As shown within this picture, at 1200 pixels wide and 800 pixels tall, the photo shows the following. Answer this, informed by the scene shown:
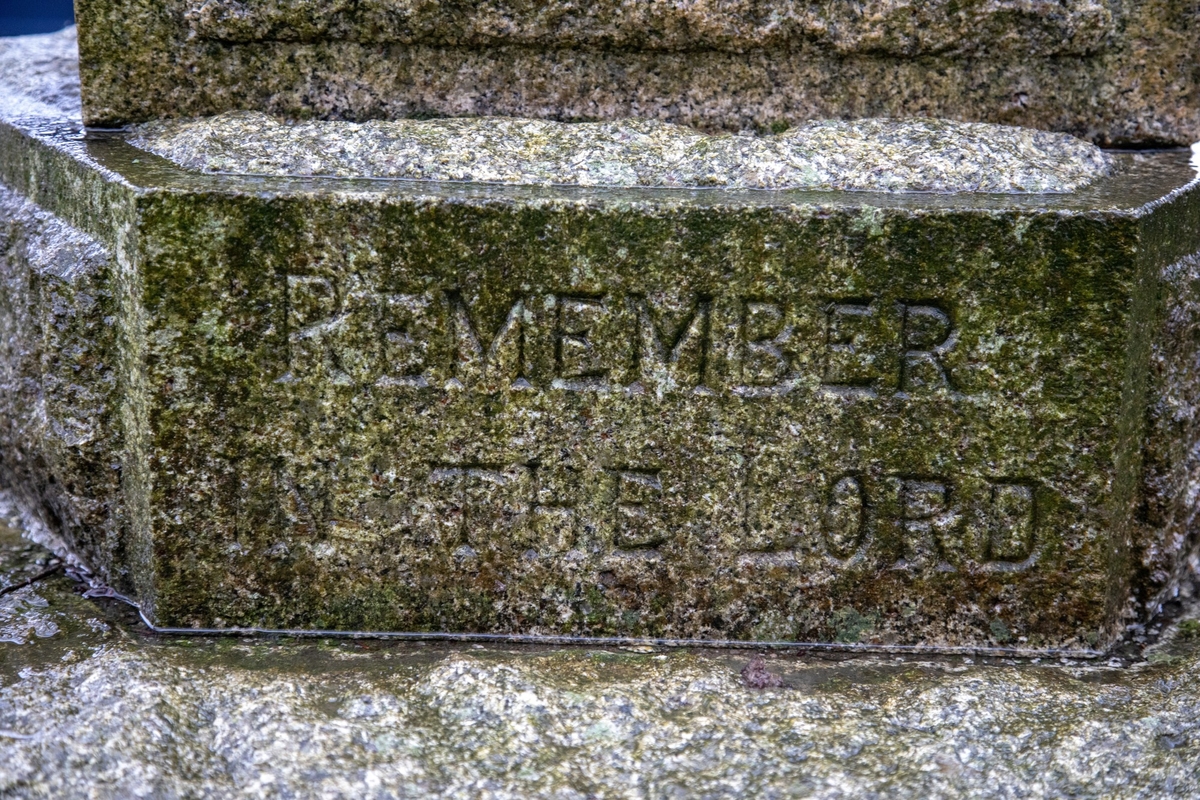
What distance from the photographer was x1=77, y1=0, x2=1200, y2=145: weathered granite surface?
2.09 meters

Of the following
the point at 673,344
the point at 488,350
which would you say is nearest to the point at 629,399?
the point at 673,344

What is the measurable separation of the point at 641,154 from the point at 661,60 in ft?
0.82

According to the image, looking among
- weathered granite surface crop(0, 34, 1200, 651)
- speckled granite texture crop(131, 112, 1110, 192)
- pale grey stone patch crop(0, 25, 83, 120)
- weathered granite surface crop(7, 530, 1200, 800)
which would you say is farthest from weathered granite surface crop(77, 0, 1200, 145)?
weathered granite surface crop(7, 530, 1200, 800)

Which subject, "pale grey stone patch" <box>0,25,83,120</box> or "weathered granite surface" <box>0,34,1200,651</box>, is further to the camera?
"pale grey stone patch" <box>0,25,83,120</box>

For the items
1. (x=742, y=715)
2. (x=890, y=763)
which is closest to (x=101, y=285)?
(x=742, y=715)

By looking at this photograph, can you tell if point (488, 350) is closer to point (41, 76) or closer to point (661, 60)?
point (661, 60)

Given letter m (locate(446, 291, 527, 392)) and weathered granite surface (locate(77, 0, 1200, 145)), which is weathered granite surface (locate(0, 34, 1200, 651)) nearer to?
letter m (locate(446, 291, 527, 392))

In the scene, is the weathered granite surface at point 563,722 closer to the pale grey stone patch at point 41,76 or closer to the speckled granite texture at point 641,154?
the speckled granite texture at point 641,154

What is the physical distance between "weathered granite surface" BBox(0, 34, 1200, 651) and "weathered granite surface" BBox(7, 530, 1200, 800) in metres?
0.10

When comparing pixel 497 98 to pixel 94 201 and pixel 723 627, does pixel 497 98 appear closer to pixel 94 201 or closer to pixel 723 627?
pixel 94 201

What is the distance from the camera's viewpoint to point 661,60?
2.14m

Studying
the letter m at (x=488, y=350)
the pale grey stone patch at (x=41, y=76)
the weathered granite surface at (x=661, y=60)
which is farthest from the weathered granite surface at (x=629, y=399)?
the pale grey stone patch at (x=41, y=76)

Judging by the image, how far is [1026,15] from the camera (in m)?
2.10

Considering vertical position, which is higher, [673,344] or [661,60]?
[661,60]
